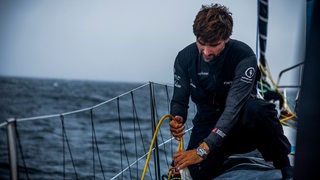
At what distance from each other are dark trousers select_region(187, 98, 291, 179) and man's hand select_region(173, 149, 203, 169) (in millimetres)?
212

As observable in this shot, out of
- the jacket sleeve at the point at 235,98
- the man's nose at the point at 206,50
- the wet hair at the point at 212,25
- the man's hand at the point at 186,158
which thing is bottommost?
the man's hand at the point at 186,158

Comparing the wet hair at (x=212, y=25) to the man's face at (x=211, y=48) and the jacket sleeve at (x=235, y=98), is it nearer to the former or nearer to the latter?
the man's face at (x=211, y=48)

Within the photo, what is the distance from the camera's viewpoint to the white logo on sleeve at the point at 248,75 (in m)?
1.86

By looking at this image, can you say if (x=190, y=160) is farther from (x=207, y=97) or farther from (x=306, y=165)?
(x=306, y=165)

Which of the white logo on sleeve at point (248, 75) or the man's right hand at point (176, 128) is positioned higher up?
the white logo on sleeve at point (248, 75)

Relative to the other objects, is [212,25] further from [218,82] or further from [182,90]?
[182,90]

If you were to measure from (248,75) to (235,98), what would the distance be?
132mm

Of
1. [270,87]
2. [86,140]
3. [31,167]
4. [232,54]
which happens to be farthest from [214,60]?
[86,140]

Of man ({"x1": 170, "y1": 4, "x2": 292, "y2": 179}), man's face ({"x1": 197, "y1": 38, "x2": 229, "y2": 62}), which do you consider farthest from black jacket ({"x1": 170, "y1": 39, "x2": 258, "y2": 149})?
man's face ({"x1": 197, "y1": 38, "x2": 229, "y2": 62})

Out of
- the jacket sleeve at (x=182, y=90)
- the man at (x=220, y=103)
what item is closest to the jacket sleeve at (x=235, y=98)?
the man at (x=220, y=103)

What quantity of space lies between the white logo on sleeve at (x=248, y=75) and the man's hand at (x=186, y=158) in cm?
42

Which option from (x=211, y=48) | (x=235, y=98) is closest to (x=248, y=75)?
(x=235, y=98)

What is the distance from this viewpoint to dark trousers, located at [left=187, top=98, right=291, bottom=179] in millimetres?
1848

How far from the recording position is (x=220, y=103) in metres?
2.05
